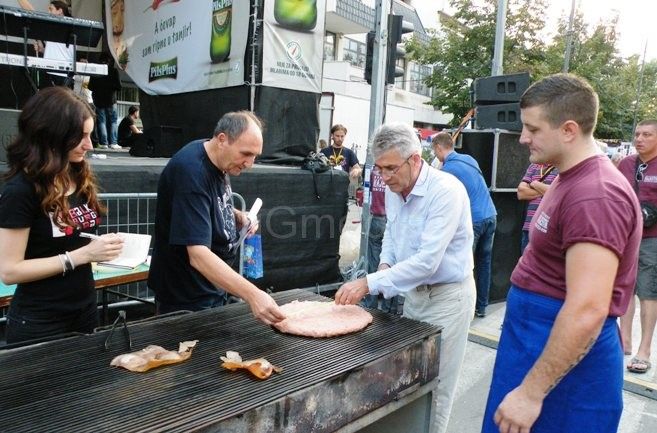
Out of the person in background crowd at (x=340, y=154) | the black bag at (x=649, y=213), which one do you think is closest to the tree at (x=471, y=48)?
the person in background crowd at (x=340, y=154)

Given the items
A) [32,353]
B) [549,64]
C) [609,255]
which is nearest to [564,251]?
[609,255]

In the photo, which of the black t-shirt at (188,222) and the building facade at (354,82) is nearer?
the black t-shirt at (188,222)

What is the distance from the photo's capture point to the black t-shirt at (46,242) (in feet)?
6.53

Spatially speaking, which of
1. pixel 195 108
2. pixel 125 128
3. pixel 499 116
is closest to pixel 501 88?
pixel 499 116

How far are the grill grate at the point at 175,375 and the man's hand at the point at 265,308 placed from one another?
0.22ft

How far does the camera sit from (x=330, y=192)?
6414 millimetres

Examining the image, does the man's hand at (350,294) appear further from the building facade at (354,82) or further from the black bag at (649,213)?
the building facade at (354,82)

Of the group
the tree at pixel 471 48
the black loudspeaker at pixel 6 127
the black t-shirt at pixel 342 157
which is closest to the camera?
the black loudspeaker at pixel 6 127

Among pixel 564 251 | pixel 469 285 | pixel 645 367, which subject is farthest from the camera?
pixel 645 367

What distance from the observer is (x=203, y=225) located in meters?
2.35

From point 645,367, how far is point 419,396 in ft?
10.4

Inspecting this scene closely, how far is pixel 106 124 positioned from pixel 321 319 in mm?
9748

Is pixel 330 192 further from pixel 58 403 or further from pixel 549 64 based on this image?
pixel 549 64

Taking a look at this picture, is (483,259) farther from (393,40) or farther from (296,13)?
(296,13)
